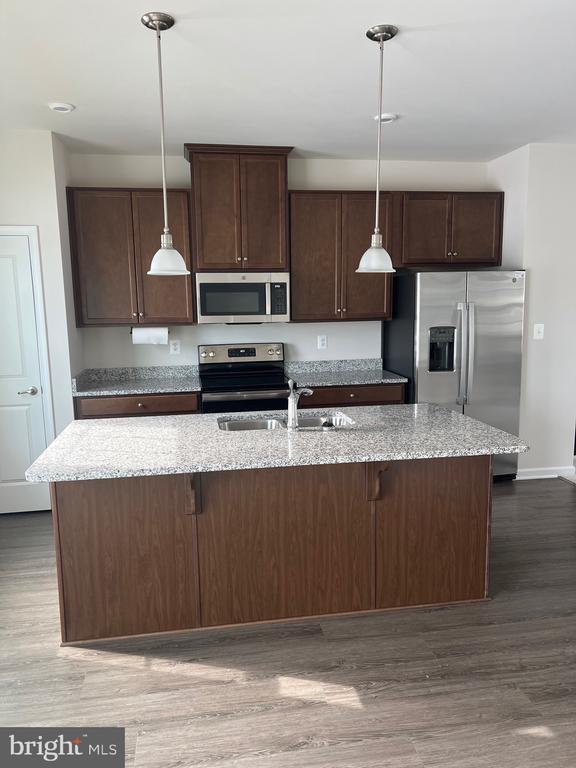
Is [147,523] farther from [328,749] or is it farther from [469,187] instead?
[469,187]

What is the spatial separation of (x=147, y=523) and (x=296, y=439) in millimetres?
738

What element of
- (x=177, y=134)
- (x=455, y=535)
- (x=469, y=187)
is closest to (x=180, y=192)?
(x=177, y=134)

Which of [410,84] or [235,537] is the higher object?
[410,84]

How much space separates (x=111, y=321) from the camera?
4.12m

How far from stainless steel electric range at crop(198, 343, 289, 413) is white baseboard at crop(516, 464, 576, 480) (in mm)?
2055

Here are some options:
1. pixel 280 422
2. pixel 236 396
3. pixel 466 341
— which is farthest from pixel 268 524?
pixel 466 341

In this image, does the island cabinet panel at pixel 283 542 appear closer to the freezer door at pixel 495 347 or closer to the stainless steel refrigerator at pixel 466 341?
the stainless steel refrigerator at pixel 466 341

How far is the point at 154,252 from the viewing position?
4.09 m

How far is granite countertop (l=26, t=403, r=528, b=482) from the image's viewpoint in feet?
6.93

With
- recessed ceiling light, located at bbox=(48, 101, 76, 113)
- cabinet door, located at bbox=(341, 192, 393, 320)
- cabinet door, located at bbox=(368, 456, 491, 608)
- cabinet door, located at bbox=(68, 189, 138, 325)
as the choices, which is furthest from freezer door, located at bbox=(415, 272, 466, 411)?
recessed ceiling light, located at bbox=(48, 101, 76, 113)

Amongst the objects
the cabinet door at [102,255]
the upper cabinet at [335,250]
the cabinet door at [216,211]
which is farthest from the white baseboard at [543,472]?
the cabinet door at [102,255]

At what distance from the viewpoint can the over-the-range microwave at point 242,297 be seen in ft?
13.6

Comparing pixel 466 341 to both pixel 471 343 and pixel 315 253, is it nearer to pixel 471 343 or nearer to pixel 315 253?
pixel 471 343

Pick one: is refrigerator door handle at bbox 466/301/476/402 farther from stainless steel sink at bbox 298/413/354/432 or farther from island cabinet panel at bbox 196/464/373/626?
island cabinet panel at bbox 196/464/373/626
